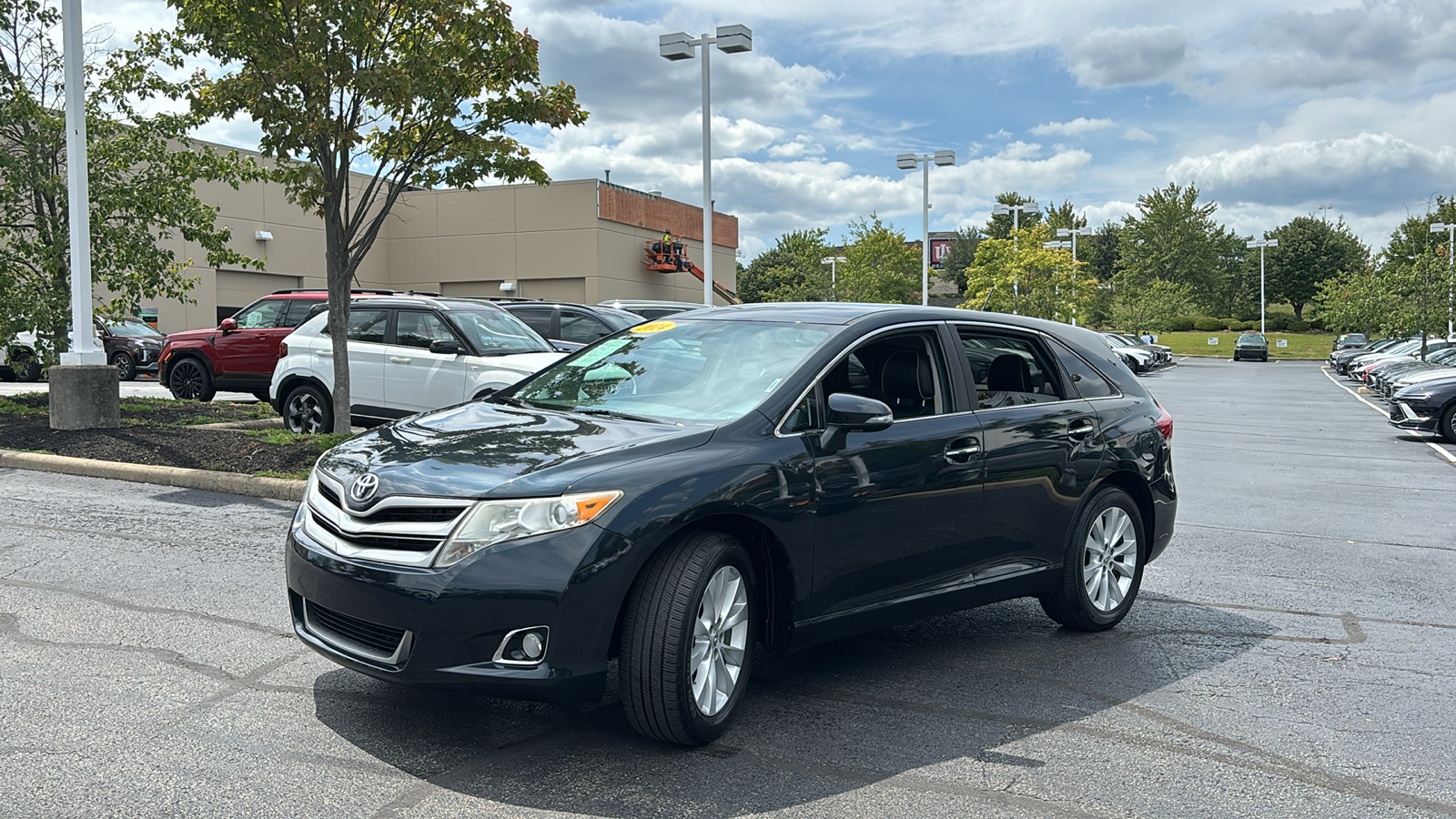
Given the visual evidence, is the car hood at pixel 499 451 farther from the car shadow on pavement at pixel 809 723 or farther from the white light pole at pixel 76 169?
the white light pole at pixel 76 169

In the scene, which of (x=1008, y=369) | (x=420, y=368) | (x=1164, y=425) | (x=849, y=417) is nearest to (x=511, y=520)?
(x=849, y=417)

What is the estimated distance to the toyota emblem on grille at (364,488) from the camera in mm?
4172

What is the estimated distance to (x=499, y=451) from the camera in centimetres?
437

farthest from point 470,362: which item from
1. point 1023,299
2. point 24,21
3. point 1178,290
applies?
point 1178,290

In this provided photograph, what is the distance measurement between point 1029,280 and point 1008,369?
153 feet

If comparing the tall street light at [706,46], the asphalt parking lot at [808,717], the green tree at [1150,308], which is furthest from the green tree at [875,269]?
the asphalt parking lot at [808,717]

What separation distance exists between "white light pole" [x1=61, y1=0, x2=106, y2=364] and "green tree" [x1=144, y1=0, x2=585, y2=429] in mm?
1216

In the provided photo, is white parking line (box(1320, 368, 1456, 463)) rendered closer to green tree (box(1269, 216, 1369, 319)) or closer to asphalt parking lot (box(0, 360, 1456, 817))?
asphalt parking lot (box(0, 360, 1456, 817))

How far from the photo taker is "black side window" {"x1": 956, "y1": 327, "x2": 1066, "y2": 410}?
576 centimetres

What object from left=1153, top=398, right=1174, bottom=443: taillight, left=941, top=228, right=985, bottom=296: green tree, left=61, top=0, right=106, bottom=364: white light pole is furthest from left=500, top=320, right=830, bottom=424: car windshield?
left=941, top=228, right=985, bottom=296: green tree

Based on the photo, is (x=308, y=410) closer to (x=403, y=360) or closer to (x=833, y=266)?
(x=403, y=360)

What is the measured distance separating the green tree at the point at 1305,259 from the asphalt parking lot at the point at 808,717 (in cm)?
10212

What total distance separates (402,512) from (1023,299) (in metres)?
47.5

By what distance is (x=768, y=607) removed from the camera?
4633mm
